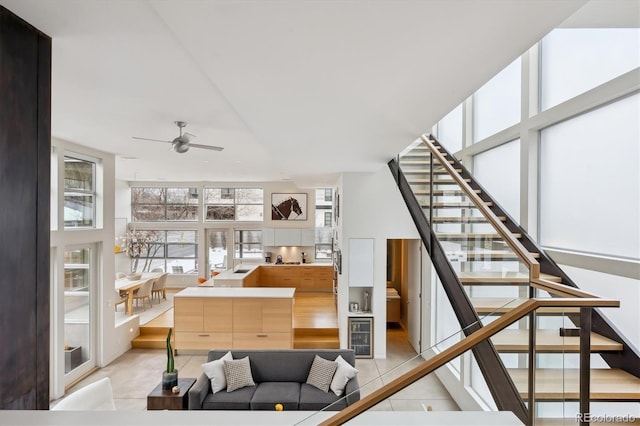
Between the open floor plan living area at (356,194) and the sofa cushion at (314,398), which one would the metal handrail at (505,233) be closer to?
the open floor plan living area at (356,194)

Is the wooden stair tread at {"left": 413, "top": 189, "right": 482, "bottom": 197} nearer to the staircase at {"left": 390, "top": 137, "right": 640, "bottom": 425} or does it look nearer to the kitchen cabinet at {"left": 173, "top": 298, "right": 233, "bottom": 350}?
the staircase at {"left": 390, "top": 137, "right": 640, "bottom": 425}

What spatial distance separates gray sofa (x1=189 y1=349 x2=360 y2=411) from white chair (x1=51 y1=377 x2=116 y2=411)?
833 millimetres

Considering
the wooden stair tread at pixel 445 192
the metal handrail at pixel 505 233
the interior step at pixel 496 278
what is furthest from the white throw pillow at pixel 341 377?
the metal handrail at pixel 505 233

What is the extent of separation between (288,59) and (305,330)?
5516 millimetres

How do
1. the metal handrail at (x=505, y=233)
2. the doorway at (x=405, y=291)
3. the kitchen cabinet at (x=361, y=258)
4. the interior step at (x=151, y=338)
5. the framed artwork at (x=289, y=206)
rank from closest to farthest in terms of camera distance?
the metal handrail at (x=505, y=233), the kitchen cabinet at (x=361, y=258), the doorway at (x=405, y=291), the interior step at (x=151, y=338), the framed artwork at (x=289, y=206)

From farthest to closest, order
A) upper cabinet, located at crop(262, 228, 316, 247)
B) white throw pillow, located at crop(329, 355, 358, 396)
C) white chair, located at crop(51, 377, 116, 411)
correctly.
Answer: upper cabinet, located at crop(262, 228, 316, 247), white throw pillow, located at crop(329, 355, 358, 396), white chair, located at crop(51, 377, 116, 411)

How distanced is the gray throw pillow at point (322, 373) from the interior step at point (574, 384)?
255 cm

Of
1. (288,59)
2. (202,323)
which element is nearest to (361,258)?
(202,323)

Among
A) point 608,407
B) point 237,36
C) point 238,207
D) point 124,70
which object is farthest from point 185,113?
point 238,207

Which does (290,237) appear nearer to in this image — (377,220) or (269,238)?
(269,238)

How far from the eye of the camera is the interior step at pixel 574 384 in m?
1.62

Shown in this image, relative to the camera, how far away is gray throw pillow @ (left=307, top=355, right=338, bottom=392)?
4.17 m

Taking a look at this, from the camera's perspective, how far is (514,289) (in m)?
2.40

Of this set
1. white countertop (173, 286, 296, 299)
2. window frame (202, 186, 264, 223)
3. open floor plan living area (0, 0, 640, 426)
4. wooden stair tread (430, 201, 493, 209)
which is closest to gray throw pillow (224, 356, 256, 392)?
open floor plan living area (0, 0, 640, 426)
